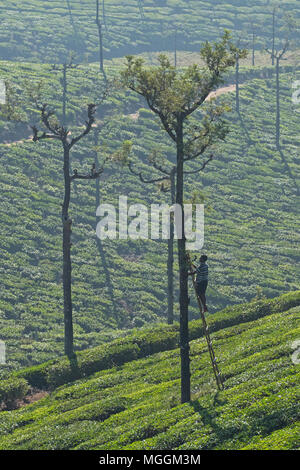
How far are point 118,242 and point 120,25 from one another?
362 feet

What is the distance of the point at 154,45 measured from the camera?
153250 mm

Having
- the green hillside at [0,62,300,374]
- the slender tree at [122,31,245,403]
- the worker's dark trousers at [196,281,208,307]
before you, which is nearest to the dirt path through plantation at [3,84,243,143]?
the green hillside at [0,62,300,374]

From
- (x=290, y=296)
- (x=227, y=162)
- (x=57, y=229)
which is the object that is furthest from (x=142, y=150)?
(x=290, y=296)

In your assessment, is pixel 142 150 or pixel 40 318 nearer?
pixel 40 318

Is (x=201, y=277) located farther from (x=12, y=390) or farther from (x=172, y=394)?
(x=12, y=390)

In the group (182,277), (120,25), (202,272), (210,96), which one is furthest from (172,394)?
(120,25)

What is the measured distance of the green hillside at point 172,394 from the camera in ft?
71.4

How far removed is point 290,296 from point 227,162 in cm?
5109

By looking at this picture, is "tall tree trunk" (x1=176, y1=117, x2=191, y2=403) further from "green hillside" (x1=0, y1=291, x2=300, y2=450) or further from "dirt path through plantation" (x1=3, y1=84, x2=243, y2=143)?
"dirt path through plantation" (x1=3, y1=84, x2=243, y2=143)

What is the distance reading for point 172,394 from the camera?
27.2 meters

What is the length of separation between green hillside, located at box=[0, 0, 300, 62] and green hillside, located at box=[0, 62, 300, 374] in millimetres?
40763

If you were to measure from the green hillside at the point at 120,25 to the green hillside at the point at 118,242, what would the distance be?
4076cm

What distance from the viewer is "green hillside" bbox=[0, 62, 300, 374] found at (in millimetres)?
50844
